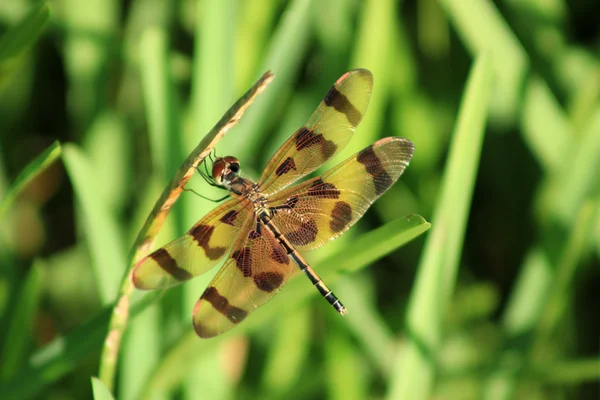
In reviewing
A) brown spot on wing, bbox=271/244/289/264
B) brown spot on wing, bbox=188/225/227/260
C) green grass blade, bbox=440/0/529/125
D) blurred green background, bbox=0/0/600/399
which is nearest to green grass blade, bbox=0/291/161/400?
blurred green background, bbox=0/0/600/399

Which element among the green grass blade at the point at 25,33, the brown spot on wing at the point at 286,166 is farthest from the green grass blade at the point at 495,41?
the green grass blade at the point at 25,33

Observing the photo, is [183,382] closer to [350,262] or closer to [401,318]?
[350,262]

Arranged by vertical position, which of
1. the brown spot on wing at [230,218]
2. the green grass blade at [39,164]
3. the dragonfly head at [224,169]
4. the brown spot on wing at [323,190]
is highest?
the green grass blade at [39,164]

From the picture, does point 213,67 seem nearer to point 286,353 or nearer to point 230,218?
point 230,218

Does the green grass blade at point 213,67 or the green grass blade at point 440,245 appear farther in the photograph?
the green grass blade at point 213,67

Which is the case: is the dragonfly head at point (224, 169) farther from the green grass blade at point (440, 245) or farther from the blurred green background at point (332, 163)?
the green grass blade at point (440, 245)

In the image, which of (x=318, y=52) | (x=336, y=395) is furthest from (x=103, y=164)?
(x=336, y=395)
